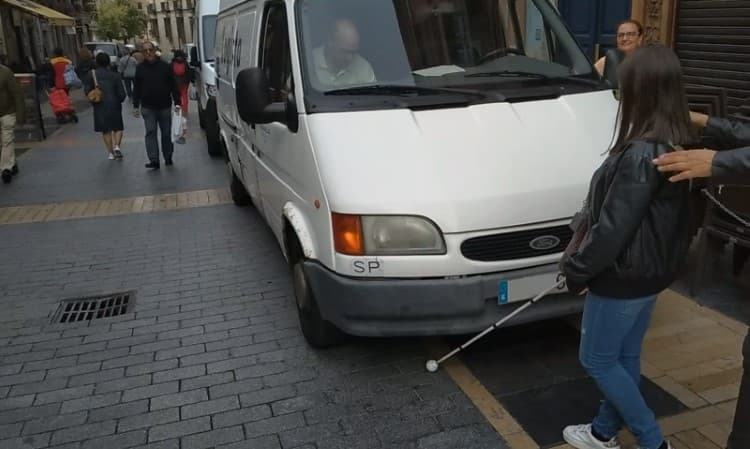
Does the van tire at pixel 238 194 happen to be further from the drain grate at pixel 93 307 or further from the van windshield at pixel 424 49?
the van windshield at pixel 424 49

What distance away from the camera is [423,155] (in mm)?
3461

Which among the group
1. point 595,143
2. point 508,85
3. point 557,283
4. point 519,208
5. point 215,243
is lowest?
point 215,243

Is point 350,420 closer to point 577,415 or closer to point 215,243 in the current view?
point 577,415

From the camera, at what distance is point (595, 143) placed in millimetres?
3713

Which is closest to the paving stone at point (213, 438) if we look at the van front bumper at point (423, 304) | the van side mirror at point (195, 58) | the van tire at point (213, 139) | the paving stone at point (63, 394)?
the van front bumper at point (423, 304)

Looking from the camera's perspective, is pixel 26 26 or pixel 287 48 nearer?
pixel 287 48

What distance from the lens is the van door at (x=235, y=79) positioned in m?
5.17

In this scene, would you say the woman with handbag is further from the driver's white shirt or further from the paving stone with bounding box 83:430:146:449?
the paving stone with bounding box 83:430:146:449

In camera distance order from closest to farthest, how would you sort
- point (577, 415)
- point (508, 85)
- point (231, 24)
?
point (577, 415) → point (508, 85) → point (231, 24)

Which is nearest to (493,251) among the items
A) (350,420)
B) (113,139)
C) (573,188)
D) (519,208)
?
(519,208)

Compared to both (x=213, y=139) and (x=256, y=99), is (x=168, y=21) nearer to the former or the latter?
(x=213, y=139)

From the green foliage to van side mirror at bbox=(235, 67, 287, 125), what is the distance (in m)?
57.8

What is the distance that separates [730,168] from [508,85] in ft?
6.35

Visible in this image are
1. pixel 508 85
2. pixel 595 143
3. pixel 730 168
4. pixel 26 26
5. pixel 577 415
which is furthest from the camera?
pixel 26 26
